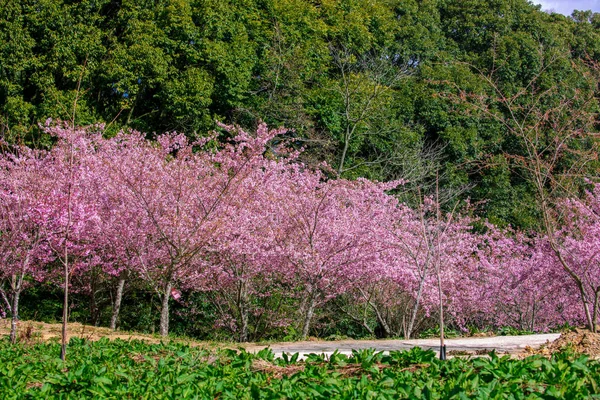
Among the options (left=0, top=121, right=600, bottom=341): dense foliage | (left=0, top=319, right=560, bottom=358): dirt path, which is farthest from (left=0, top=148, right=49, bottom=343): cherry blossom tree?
(left=0, top=319, right=560, bottom=358): dirt path

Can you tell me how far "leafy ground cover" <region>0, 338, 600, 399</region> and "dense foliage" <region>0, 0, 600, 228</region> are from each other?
1169cm

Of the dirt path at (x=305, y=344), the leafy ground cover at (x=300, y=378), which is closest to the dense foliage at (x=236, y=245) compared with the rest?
the dirt path at (x=305, y=344)

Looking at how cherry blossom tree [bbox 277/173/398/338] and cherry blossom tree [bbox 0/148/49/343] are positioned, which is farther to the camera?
cherry blossom tree [bbox 277/173/398/338]

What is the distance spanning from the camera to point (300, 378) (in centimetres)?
396

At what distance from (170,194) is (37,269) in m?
3.36

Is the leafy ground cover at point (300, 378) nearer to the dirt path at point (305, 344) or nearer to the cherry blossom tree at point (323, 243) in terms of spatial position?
the dirt path at point (305, 344)

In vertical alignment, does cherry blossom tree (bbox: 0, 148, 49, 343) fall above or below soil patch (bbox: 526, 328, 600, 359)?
above

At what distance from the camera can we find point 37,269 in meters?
11.2

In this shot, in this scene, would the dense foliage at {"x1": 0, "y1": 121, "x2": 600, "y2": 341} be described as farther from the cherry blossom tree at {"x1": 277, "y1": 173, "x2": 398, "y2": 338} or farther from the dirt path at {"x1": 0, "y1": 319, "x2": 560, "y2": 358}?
the dirt path at {"x1": 0, "y1": 319, "x2": 560, "y2": 358}

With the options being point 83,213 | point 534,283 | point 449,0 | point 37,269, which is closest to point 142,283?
point 37,269

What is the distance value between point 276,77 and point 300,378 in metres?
18.2

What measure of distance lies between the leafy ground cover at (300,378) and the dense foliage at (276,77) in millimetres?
11687

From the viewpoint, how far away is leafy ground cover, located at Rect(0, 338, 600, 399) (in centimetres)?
341

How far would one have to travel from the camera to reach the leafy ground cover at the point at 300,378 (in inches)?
134
